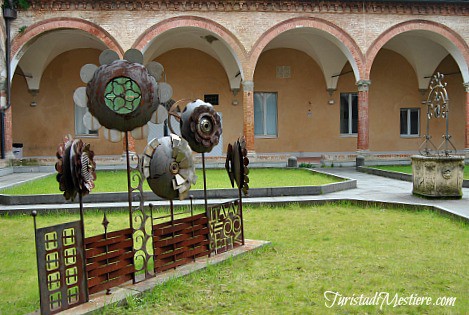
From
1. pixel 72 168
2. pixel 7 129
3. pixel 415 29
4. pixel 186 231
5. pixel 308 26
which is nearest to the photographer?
pixel 72 168

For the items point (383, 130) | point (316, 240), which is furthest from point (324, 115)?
point (316, 240)

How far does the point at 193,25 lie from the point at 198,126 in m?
11.8

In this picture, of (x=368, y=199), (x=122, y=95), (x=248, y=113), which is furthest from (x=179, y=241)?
(x=248, y=113)

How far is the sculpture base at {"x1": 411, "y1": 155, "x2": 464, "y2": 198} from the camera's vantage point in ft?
29.0

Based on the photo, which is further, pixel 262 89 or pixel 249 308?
pixel 262 89

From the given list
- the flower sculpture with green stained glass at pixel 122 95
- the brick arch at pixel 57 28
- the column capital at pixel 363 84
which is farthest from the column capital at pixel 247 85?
the flower sculpture with green stained glass at pixel 122 95

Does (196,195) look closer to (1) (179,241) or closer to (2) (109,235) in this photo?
(1) (179,241)

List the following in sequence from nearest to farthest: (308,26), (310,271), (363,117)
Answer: (310,271) → (308,26) → (363,117)

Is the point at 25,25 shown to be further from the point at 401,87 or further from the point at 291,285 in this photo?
the point at 401,87

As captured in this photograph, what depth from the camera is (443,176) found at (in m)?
8.88

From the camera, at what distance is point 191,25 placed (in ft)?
52.4

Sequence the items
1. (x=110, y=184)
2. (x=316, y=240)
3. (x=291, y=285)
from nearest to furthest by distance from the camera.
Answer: (x=291, y=285)
(x=316, y=240)
(x=110, y=184)

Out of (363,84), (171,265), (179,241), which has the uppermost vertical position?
(363,84)

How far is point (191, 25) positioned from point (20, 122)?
30.2ft
